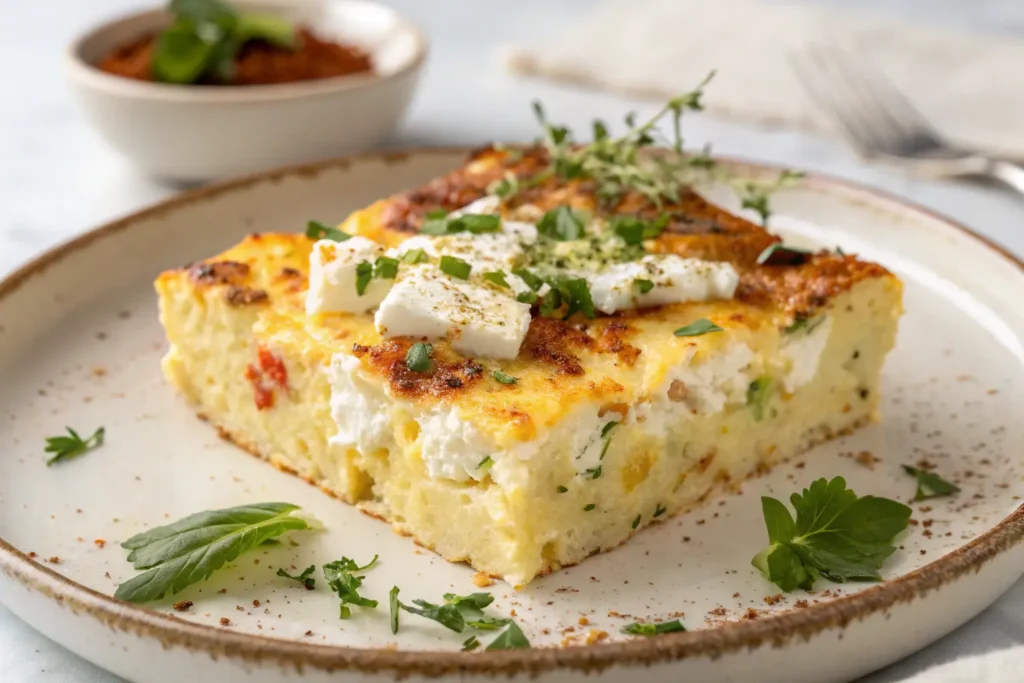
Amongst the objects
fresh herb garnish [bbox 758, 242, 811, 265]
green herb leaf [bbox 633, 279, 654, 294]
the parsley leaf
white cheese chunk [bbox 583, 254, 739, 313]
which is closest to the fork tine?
fresh herb garnish [bbox 758, 242, 811, 265]

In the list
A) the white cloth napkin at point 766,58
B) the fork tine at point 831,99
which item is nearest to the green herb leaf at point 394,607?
the fork tine at point 831,99

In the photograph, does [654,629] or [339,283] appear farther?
[339,283]

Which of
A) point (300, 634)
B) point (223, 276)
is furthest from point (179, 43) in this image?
point (300, 634)

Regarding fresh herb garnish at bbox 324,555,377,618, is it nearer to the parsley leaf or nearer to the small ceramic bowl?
the parsley leaf

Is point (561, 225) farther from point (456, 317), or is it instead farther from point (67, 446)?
point (67, 446)

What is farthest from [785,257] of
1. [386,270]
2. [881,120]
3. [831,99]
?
[831,99]
